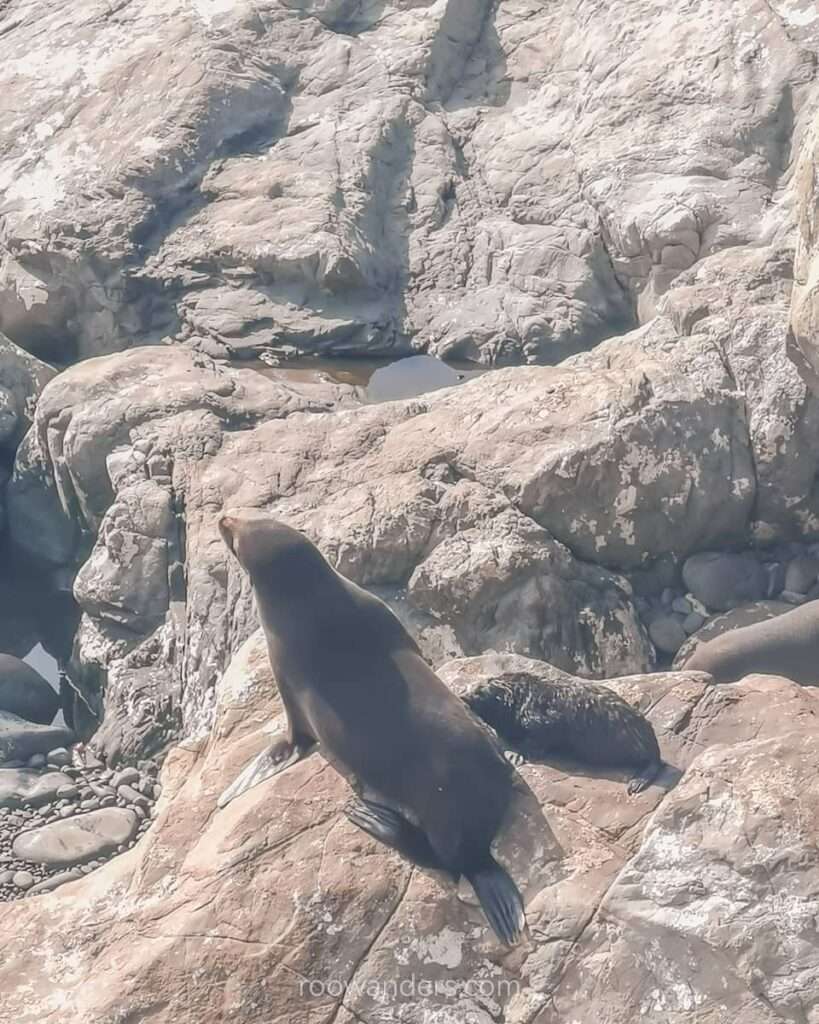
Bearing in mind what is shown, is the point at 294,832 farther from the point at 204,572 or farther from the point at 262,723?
the point at 204,572

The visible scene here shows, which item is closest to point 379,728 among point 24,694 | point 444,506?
point 444,506

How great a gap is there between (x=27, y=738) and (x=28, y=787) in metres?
0.53

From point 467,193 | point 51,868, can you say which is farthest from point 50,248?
point 51,868

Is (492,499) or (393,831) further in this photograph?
(492,499)

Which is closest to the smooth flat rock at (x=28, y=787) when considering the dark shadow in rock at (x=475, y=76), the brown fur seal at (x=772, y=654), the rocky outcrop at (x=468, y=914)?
the rocky outcrop at (x=468, y=914)

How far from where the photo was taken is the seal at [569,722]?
5.77 meters

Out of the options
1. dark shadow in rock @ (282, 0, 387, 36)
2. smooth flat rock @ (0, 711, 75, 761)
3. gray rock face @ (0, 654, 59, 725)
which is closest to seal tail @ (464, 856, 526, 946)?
smooth flat rock @ (0, 711, 75, 761)

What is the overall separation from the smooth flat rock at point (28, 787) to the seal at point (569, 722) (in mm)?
3699

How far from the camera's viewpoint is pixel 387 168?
13.6 meters

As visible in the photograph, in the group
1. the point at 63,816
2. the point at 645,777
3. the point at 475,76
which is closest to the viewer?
the point at 645,777

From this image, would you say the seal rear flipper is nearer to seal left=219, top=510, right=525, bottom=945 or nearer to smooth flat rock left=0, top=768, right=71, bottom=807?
seal left=219, top=510, right=525, bottom=945

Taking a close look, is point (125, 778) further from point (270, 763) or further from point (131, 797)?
point (270, 763)

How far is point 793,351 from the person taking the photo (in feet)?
28.5

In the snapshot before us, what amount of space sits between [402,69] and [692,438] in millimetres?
7153
